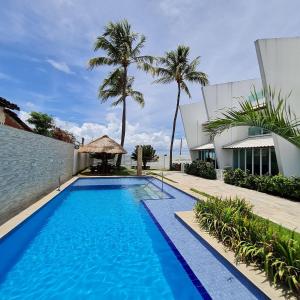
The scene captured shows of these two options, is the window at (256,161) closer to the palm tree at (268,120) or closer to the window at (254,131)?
the window at (254,131)

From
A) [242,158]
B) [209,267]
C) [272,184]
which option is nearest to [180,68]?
[242,158]

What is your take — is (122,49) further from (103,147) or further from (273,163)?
(273,163)

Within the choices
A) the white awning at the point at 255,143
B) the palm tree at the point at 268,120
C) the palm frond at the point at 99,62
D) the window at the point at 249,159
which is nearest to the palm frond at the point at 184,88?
the palm frond at the point at 99,62

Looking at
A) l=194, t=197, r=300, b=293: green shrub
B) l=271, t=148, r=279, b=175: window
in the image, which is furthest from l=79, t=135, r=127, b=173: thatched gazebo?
l=194, t=197, r=300, b=293: green shrub

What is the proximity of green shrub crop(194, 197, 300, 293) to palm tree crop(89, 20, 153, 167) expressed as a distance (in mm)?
21749

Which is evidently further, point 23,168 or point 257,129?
point 257,129

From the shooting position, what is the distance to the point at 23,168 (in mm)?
10539

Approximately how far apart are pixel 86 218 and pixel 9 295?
5.59 metres

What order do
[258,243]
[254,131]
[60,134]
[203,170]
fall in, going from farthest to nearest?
[60,134] → [203,170] → [254,131] → [258,243]

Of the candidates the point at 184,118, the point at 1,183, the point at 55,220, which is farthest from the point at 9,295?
the point at 184,118

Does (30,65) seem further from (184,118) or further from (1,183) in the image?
(184,118)

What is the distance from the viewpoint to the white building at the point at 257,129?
569 inches

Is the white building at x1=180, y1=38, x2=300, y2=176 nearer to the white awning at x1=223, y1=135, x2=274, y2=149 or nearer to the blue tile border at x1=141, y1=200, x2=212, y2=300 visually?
the white awning at x1=223, y1=135, x2=274, y2=149

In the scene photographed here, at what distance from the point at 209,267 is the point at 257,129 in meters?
19.1
